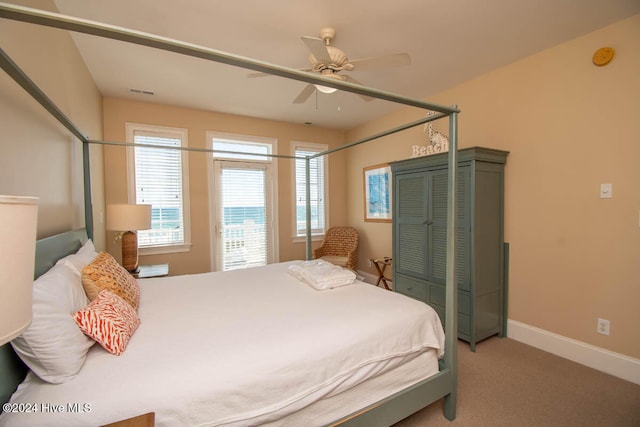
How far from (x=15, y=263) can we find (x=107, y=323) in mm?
911

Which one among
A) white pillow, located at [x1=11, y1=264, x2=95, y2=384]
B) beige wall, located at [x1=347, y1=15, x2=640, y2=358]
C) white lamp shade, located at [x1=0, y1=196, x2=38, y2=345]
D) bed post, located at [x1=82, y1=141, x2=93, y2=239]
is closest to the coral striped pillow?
white pillow, located at [x1=11, y1=264, x2=95, y2=384]

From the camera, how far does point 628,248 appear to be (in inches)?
82.0

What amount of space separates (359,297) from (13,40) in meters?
2.27

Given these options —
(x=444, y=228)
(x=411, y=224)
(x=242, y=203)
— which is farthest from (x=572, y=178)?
(x=242, y=203)

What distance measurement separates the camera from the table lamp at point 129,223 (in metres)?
2.70

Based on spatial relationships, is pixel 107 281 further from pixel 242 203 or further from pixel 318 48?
pixel 242 203

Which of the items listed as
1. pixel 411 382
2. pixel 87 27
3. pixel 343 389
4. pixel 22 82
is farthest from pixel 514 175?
pixel 22 82

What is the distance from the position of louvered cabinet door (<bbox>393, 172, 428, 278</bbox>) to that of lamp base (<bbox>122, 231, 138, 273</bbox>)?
2853 mm

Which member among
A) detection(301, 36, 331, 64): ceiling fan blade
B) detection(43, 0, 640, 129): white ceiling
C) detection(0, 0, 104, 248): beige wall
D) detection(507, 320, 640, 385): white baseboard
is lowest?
detection(507, 320, 640, 385): white baseboard

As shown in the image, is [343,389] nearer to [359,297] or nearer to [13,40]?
[359,297]

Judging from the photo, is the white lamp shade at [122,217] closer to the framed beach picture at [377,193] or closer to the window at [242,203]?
the window at [242,203]

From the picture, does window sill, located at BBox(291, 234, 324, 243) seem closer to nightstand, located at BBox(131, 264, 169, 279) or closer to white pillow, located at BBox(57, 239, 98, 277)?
nightstand, located at BBox(131, 264, 169, 279)

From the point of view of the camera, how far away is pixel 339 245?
4.60 meters

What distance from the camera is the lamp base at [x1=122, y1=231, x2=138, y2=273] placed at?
2.82 meters
